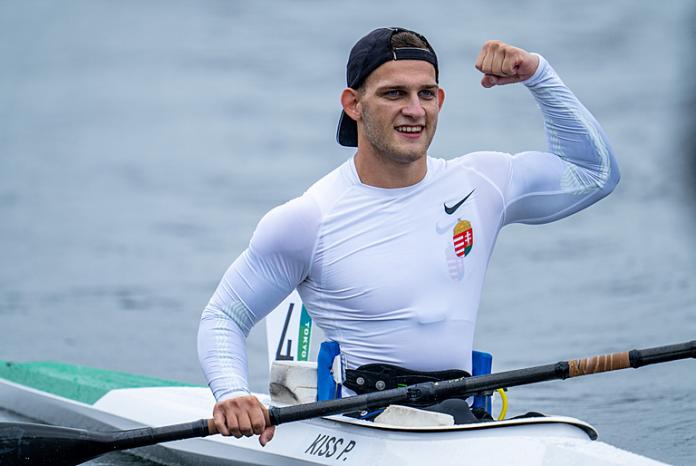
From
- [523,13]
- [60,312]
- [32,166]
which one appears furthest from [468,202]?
[523,13]

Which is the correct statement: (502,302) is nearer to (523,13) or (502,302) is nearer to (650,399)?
(650,399)

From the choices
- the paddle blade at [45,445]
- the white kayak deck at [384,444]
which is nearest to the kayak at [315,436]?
the white kayak deck at [384,444]

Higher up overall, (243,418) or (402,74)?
(402,74)

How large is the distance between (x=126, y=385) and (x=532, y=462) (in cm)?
290

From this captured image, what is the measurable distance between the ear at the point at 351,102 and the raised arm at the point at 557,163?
0.41 metres

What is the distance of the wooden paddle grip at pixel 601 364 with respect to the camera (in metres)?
3.38

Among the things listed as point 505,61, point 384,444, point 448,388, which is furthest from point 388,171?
point 384,444

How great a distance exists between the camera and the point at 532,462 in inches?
123

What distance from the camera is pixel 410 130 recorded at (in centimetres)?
366

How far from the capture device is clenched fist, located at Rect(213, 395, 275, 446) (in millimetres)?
3457

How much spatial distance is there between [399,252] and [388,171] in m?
0.26

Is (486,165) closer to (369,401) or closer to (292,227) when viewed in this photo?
(292,227)

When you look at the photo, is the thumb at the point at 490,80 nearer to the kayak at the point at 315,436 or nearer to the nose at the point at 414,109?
the nose at the point at 414,109

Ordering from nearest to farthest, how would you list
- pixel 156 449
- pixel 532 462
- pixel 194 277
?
pixel 532 462 < pixel 156 449 < pixel 194 277
